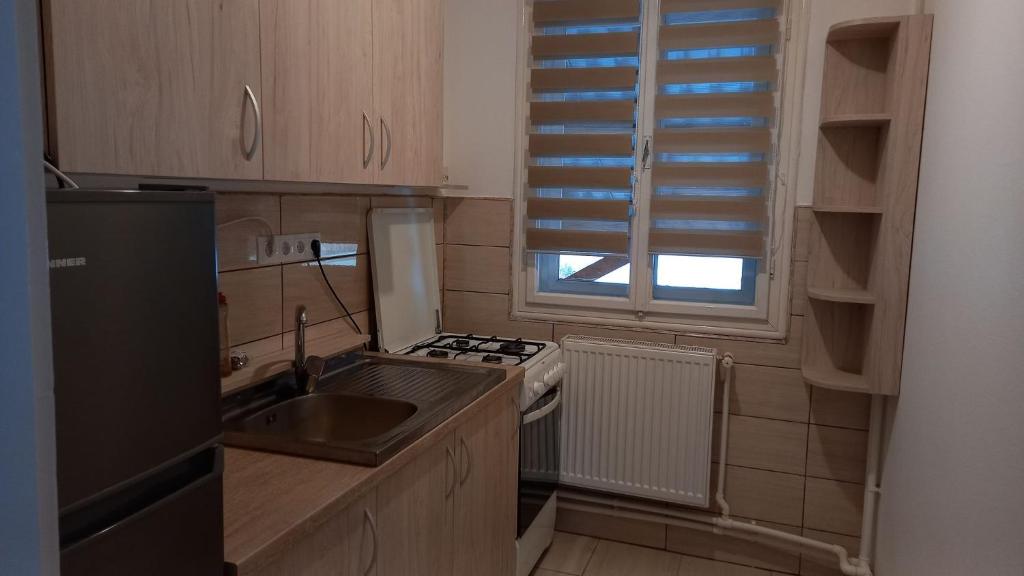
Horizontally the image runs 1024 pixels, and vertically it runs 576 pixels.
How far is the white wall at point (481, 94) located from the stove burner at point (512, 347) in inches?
25.4

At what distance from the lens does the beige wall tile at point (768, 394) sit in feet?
9.04

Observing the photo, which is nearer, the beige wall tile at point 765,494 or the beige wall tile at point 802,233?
the beige wall tile at point 802,233

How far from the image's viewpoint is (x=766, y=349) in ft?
9.12

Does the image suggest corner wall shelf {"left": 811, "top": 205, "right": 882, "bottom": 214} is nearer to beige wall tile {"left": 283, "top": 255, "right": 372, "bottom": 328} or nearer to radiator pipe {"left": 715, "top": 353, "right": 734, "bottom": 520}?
radiator pipe {"left": 715, "top": 353, "right": 734, "bottom": 520}

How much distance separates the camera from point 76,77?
1.13 meters

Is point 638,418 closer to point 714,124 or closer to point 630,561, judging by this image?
point 630,561

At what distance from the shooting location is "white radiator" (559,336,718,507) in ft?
9.09

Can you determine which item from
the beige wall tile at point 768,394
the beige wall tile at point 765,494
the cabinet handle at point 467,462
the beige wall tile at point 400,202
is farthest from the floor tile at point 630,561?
the beige wall tile at point 400,202

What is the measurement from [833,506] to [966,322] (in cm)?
123

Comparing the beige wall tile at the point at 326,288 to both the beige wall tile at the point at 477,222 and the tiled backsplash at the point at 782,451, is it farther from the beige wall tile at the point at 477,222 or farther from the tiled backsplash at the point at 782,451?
the tiled backsplash at the point at 782,451

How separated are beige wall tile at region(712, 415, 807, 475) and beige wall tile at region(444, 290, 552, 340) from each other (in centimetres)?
86

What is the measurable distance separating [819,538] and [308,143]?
241 centimetres

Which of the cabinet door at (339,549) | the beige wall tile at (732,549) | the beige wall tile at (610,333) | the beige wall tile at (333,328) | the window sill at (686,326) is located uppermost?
the beige wall tile at (333,328)

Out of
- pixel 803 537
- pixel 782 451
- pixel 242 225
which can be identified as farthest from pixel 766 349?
pixel 242 225
